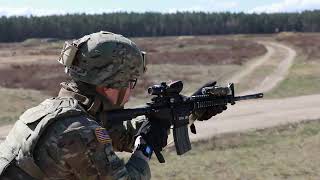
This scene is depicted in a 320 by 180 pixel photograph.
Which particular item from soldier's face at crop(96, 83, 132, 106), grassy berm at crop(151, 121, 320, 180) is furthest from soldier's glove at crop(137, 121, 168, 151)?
grassy berm at crop(151, 121, 320, 180)

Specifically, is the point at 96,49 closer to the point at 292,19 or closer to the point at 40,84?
the point at 40,84

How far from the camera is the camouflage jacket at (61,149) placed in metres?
2.77

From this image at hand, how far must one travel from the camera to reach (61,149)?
2.76m

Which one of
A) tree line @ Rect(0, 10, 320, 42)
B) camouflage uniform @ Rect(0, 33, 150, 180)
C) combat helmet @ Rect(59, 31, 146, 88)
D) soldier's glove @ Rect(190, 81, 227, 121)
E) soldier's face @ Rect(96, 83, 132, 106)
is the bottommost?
tree line @ Rect(0, 10, 320, 42)

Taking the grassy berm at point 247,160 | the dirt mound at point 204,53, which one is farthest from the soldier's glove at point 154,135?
the dirt mound at point 204,53

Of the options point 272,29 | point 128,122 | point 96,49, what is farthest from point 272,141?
point 272,29

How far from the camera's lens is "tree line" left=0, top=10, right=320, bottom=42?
375ft

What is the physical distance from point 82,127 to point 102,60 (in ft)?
1.60

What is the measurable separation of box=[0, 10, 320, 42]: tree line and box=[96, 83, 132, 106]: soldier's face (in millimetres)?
111723

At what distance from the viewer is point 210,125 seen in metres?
16.5

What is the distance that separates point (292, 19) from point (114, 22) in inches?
1759

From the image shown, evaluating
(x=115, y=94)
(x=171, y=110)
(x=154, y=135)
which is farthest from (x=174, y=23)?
(x=115, y=94)

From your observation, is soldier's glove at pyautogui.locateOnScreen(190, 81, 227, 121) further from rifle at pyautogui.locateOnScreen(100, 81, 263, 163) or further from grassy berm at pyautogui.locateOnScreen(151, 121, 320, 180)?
grassy berm at pyautogui.locateOnScreen(151, 121, 320, 180)

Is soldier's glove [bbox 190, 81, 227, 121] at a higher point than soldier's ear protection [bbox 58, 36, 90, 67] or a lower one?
→ lower
